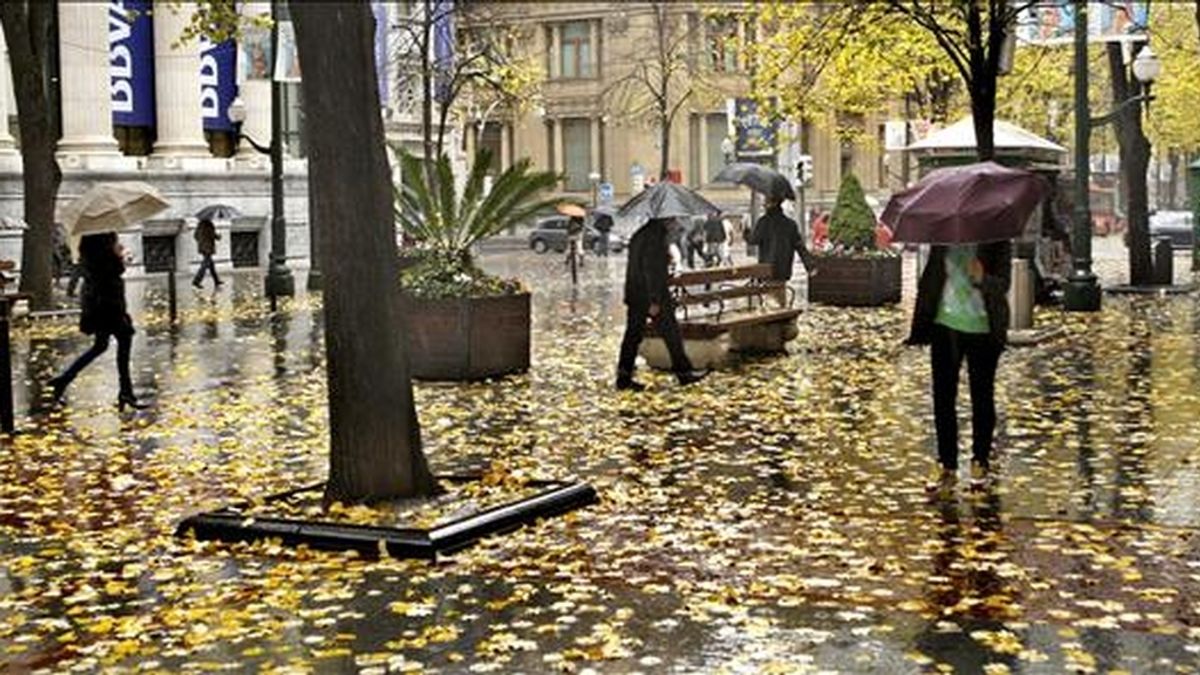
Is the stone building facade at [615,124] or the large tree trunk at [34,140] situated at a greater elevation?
the stone building facade at [615,124]

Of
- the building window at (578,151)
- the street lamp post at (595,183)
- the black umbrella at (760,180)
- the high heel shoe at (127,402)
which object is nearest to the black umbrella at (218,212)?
the black umbrella at (760,180)

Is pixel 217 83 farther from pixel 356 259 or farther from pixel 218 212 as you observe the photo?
pixel 356 259

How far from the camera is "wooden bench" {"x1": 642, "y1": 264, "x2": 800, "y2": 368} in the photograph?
17203mm

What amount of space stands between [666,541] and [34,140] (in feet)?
70.3

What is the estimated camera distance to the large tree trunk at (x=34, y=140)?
88.6 ft

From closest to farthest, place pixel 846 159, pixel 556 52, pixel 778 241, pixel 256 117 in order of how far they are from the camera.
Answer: pixel 778 241 → pixel 256 117 → pixel 846 159 → pixel 556 52

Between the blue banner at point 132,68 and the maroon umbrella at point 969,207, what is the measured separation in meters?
36.0

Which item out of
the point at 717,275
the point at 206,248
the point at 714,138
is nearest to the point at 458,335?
the point at 717,275

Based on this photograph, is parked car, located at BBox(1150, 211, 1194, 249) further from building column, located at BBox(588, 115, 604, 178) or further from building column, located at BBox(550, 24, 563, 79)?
building column, located at BBox(550, 24, 563, 79)

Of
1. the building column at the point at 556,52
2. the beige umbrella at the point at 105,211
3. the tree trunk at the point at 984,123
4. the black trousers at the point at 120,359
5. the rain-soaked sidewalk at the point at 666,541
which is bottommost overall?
the rain-soaked sidewalk at the point at 666,541

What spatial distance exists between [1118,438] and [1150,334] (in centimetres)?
923

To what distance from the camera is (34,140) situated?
2734cm

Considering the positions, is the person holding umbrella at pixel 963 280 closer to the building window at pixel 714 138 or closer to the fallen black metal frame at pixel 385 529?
the fallen black metal frame at pixel 385 529

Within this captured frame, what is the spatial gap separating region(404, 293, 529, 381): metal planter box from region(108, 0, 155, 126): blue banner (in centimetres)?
2923
